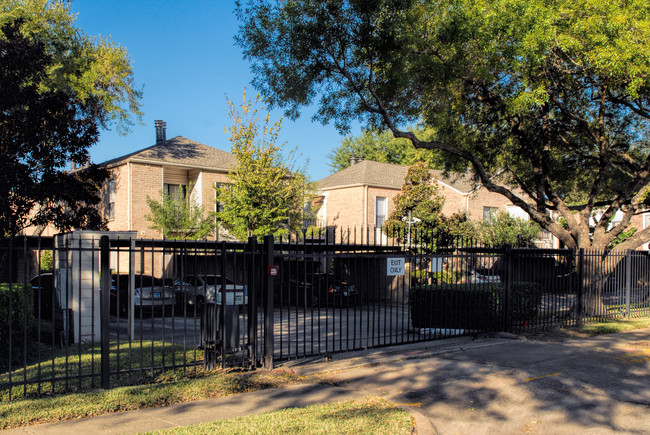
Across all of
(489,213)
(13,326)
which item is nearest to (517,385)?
(13,326)

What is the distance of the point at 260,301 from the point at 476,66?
378 inches

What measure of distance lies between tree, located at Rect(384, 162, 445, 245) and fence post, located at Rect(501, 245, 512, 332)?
612 inches

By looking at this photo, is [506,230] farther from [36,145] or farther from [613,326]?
[36,145]

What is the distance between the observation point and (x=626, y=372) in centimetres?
899

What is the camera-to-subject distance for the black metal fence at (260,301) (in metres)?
7.72

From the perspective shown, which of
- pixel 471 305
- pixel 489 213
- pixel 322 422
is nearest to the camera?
pixel 322 422

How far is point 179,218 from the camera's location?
25688mm

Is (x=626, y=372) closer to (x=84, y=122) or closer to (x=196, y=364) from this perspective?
(x=196, y=364)

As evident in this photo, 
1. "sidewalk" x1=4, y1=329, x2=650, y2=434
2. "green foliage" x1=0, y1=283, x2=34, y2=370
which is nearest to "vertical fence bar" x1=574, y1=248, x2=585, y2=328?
"sidewalk" x1=4, y1=329, x2=650, y2=434

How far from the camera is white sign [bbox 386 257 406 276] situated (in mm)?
10352

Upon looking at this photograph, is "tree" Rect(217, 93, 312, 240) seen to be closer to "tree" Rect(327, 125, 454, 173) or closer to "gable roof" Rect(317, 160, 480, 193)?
"gable roof" Rect(317, 160, 480, 193)

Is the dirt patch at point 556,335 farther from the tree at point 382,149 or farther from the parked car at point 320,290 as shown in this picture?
the tree at point 382,149

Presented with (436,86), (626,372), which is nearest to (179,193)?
(436,86)

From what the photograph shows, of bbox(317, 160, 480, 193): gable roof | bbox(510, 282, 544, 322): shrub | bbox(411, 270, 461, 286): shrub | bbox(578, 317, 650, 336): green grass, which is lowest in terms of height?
bbox(578, 317, 650, 336): green grass
